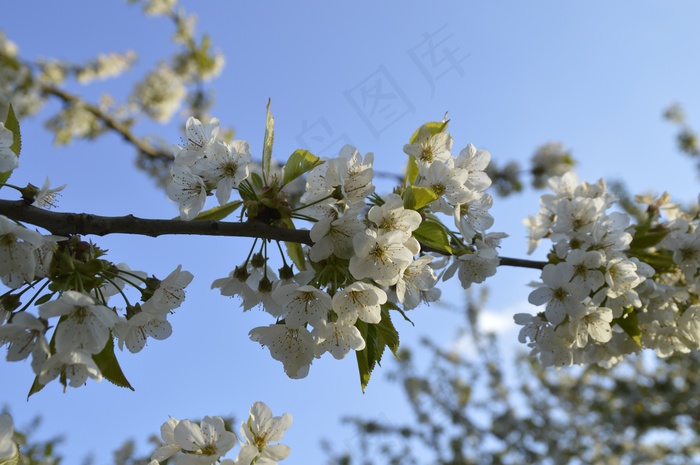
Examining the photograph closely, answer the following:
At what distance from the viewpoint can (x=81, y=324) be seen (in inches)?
50.0

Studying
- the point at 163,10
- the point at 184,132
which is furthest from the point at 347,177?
the point at 163,10

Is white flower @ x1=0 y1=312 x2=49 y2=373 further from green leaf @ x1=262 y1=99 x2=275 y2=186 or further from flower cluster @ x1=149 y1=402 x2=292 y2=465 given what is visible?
green leaf @ x1=262 y1=99 x2=275 y2=186

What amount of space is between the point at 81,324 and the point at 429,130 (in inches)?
44.0

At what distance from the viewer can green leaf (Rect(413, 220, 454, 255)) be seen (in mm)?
1541

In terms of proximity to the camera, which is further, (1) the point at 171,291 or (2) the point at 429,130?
(2) the point at 429,130

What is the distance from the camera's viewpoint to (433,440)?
11.1 m

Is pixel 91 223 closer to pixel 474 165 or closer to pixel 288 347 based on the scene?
pixel 288 347

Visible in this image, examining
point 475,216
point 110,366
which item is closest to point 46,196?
point 110,366

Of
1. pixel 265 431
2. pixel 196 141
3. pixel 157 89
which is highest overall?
pixel 157 89

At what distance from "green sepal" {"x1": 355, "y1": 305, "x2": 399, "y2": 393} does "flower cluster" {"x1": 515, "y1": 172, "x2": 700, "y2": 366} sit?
603 mm

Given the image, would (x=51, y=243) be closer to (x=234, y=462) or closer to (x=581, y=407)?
(x=234, y=462)

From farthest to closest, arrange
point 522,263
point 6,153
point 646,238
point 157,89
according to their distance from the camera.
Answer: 1. point 157,89
2. point 646,238
3. point 522,263
4. point 6,153

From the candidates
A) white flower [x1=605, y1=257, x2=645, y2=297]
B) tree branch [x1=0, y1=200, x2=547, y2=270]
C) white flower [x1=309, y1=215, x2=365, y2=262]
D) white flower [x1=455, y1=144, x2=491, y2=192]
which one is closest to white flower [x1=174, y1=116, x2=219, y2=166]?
tree branch [x1=0, y1=200, x2=547, y2=270]

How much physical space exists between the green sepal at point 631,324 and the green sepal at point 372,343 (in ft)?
3.10
